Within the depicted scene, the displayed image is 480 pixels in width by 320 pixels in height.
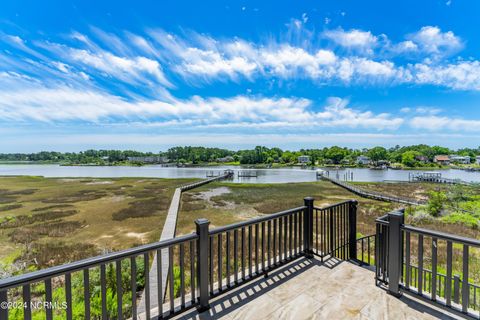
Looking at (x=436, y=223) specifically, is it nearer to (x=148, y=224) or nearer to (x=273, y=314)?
(x=273, y=314)

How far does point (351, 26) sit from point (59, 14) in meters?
13.5

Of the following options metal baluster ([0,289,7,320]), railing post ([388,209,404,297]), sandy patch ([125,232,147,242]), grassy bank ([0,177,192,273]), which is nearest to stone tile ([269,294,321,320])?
railing post ([388,209,404,297])

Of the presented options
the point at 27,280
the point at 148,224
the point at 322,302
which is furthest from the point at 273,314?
the point at 148,224

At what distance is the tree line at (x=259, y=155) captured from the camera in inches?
3344

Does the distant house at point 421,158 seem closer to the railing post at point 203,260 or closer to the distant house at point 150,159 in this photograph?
the railing post at point 203,260

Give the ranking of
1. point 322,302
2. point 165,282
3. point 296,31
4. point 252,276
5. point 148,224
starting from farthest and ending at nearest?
1. point 148,224
2. point 296,31
3. point 165,282
4. point 252,276
5. point 322,302

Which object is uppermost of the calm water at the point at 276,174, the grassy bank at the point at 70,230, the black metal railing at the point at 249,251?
the black metal railing at the point at 249,251

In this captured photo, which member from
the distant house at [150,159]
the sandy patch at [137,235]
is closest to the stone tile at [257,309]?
the sandy patch at [137,235]

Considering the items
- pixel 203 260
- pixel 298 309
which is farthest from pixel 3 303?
pixel 298 309

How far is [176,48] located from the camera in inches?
445

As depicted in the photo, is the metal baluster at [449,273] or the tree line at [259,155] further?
the tree line at [259,155]

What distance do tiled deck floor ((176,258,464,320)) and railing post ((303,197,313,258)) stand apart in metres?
0.52

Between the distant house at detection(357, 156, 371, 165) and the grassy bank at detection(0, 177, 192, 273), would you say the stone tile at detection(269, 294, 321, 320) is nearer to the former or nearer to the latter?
the grassy bank at detection(0, 177, 192, 273)

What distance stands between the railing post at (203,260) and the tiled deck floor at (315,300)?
13 centimetres
